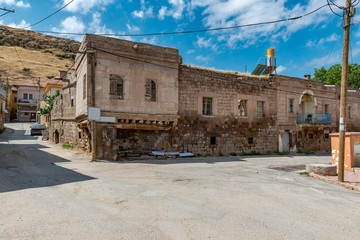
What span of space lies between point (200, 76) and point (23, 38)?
9800 cm

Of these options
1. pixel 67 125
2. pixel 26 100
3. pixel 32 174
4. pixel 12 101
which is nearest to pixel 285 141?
pixel 67 125

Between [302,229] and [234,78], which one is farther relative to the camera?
[234,78]

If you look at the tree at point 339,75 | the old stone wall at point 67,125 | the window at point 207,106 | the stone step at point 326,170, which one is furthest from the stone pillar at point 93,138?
the tree at point 339,75

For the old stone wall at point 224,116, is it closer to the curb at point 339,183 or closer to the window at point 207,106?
the window at point 207,106

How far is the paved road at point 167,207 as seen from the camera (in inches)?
182

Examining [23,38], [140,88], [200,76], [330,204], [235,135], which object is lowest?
[330,204]

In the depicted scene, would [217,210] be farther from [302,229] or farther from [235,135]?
[235,135]

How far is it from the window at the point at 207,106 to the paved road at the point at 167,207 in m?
8.80

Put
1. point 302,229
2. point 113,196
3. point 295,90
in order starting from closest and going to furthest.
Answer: point 302,229 → point 113,196 → point 295,90

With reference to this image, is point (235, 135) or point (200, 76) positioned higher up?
point (200, 76)

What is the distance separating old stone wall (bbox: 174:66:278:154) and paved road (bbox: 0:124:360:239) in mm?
7626

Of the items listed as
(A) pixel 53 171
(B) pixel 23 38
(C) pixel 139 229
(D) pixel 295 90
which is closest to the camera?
(C) pixel 139 229

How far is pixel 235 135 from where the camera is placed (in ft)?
64.0

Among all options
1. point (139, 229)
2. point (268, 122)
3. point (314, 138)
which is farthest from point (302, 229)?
point (314, 138)
